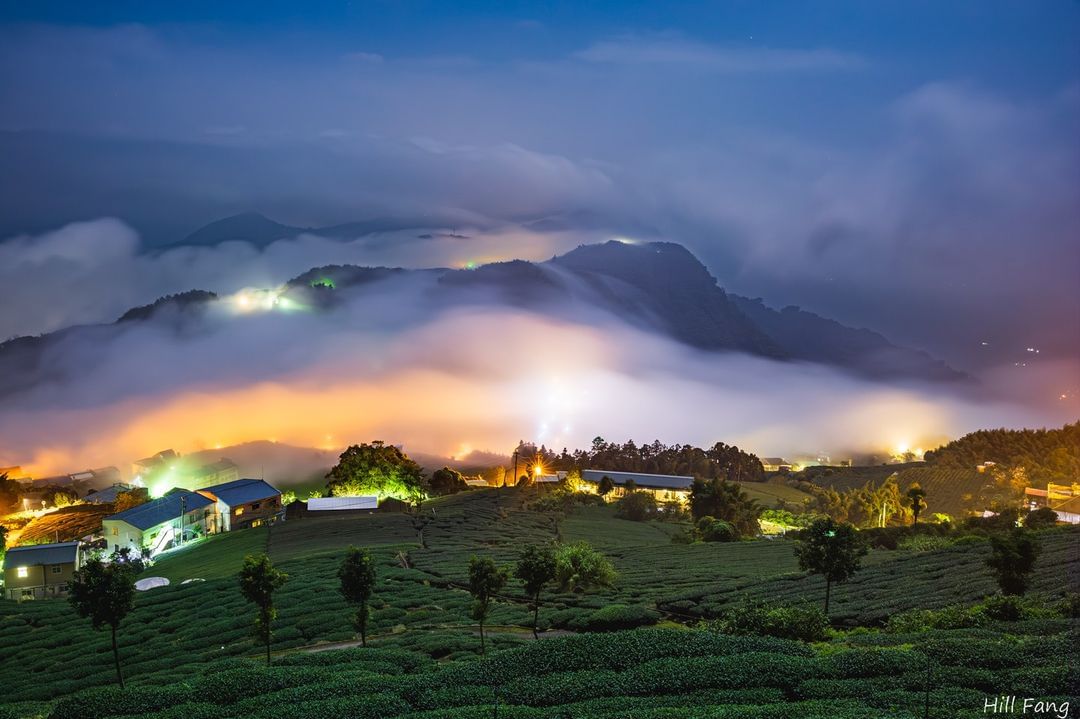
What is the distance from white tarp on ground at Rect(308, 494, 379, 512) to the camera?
294 ft

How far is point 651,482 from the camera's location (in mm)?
126875

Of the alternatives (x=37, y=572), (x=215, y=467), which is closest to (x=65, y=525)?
(x=37, y=572)

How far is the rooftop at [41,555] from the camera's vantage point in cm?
6341

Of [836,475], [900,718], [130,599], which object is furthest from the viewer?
[836,475]

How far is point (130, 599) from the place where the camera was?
30.7m

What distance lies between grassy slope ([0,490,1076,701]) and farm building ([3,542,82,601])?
7.69 m

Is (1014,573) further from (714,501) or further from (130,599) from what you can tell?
(714,501)

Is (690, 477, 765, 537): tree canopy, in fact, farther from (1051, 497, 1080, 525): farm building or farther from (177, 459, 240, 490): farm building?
(177, 459, 240, 490): farm building

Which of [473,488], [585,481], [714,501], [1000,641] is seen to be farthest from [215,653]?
[585,481]

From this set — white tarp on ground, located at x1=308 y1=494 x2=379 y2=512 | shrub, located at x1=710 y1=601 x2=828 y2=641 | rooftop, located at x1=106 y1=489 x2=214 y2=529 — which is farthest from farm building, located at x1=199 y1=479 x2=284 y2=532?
shrub, located at x1=710 y1=601 x2=828 y2=641

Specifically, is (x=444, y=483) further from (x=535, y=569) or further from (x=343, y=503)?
(x=535, y=569)

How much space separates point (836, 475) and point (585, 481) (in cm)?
5579

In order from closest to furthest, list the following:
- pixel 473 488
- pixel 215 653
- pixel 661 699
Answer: pixel 661 699 → pixel 215 653 → pixel 473 488

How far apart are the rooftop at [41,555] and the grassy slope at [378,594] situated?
754 centimetres
